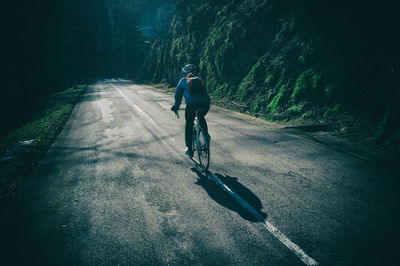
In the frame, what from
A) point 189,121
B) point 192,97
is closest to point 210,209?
point 189,121

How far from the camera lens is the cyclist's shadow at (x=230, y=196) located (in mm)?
3391

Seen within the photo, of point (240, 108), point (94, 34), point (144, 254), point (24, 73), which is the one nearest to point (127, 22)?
point (94, 34)

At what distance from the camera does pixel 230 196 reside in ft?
12.5

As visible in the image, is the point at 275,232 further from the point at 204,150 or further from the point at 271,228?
the point at 204,150

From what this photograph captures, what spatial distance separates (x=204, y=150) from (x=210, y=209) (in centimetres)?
167

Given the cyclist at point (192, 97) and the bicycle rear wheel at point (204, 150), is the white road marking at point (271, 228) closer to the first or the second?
the bicycle rear wheel at point (204, 150)

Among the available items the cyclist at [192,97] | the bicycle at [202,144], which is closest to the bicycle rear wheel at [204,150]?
the bicycle at [202,144]

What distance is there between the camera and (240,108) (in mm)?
12633

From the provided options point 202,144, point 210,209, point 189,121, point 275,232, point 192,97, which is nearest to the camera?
point 275,232

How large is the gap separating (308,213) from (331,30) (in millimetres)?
9788

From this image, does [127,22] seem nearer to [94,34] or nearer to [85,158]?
[94,34]

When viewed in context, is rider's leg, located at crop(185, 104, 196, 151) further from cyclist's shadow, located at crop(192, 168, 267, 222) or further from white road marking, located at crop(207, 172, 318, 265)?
white road marking, located at crop(207, 172, 318, 265)

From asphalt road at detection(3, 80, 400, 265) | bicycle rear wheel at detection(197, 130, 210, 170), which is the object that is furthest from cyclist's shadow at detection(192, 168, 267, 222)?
bicycle rear wheel at detection(197, 130, 210, 170)

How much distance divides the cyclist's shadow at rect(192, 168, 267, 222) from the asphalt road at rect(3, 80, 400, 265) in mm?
18
